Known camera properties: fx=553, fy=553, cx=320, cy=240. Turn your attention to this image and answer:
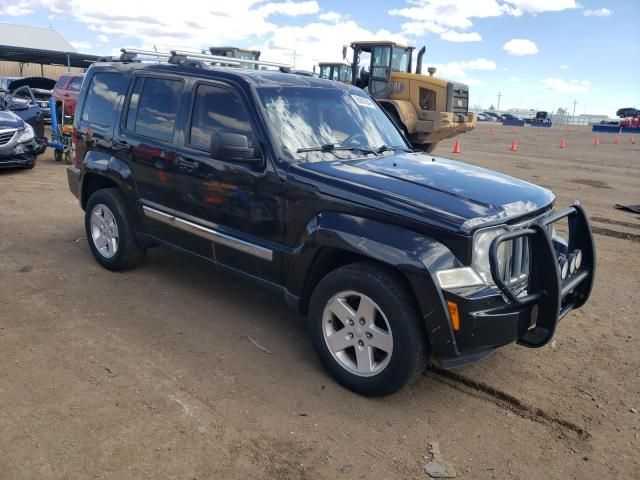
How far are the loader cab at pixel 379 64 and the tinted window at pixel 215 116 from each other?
41.6ft

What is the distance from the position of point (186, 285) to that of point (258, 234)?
1592mm

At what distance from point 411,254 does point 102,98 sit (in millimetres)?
3901

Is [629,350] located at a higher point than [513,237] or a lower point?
lower

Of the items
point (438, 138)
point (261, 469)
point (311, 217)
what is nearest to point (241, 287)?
point (311, 217)

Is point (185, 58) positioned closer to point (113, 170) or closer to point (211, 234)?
point (113, 170)

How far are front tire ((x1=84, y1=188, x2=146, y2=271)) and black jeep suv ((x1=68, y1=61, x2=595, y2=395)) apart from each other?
0.02 meters

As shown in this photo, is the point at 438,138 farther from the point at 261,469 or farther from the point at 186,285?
the point at 261,469

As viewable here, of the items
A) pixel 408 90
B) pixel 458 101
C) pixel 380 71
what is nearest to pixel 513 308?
pixel 408 90

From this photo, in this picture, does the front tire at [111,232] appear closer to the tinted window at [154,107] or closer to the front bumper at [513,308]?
the tinted window at [154,107]

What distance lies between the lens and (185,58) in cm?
482

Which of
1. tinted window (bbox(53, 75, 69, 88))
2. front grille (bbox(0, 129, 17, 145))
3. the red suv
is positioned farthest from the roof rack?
tinted window (bbox(53, 75, 69, 88))

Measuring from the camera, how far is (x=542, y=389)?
12.2 feet

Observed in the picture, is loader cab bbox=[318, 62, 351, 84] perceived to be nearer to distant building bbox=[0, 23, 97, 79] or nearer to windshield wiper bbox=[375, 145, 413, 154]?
distant building bbox=[0, 23, 97, 79]

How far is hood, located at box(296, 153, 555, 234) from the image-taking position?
10.5 feet
